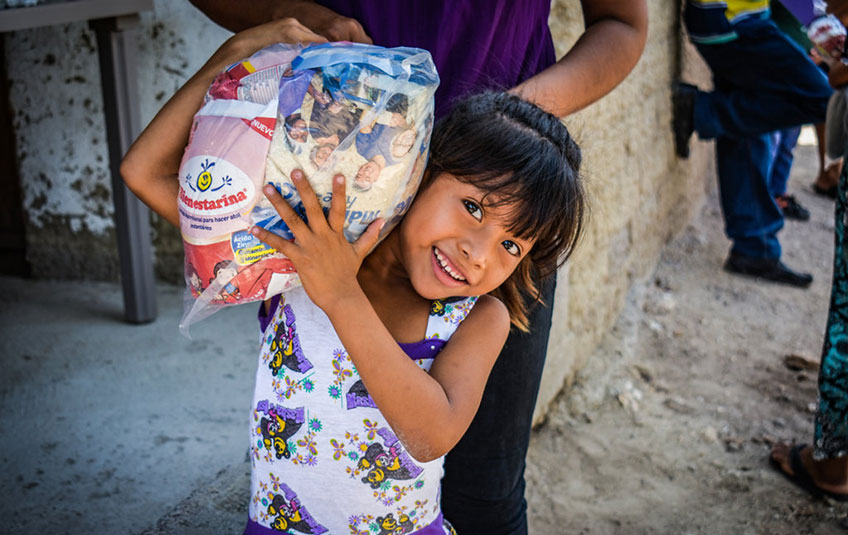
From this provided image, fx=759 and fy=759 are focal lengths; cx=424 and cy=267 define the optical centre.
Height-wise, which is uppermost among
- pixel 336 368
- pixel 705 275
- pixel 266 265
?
pixel 266 265

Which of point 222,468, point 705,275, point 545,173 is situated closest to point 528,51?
point 545,173

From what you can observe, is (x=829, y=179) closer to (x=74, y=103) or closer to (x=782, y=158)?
(x=782, y=158)

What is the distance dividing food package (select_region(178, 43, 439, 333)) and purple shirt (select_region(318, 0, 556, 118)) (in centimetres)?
26

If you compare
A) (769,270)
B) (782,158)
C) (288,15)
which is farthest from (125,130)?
(782,158)

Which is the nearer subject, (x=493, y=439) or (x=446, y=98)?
(x=446, y=98)

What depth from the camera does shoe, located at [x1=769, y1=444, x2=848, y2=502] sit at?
2684 mm

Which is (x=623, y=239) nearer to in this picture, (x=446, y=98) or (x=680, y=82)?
(x=680, y=82)

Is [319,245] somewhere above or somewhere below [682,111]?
above

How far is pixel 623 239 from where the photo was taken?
3.76 metres

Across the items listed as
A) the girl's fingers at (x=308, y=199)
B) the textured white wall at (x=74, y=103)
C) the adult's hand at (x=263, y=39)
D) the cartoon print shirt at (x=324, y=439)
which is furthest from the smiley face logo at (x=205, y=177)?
the textured white wall at (x=74, y=103)

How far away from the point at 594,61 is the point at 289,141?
0.77 m

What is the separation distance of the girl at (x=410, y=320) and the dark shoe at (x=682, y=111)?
12.3 ft

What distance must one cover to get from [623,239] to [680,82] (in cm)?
168

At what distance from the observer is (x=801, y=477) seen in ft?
9.11
